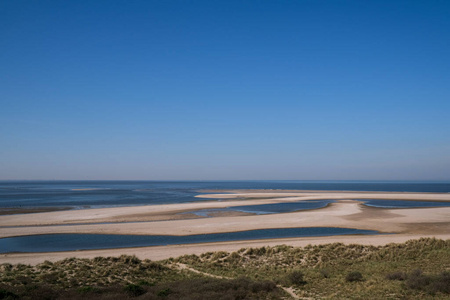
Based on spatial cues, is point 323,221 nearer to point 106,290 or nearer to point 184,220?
point 184,220

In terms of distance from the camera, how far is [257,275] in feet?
68.9

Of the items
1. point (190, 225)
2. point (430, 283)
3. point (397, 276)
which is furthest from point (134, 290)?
point (190, 225)

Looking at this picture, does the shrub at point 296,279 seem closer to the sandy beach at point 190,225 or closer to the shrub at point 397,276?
the shrub at point 397,276

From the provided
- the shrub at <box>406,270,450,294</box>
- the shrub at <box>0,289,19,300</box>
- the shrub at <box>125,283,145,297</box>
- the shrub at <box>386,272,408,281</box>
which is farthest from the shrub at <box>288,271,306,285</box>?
the shrub at <box>0,289,19,300</box>

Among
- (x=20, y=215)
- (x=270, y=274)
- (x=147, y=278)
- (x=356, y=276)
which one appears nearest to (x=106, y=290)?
(x=147, y=278)

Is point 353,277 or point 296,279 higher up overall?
point 353,277

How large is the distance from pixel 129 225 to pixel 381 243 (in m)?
31.1

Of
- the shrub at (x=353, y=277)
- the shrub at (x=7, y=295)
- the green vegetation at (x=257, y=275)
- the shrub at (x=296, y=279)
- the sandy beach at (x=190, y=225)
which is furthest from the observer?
the sandy beach at (x=190, y=225)

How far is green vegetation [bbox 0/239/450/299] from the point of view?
620 inches

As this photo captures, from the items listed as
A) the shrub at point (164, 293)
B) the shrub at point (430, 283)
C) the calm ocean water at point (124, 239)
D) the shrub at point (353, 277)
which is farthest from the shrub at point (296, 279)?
the calm ocean water at point (124, 239)

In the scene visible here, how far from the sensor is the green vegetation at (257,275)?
15758mm

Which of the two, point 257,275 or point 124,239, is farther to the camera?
point 124,239

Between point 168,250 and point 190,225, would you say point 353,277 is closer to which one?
point 168,250

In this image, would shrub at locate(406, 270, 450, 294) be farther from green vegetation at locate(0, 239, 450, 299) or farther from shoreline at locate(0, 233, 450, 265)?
shoreline at locate(0, 233, 450, 265)
